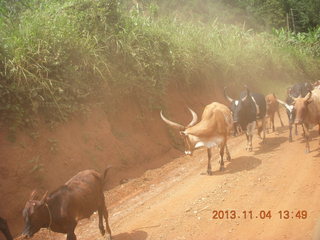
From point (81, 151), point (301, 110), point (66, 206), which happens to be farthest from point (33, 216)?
point (301, 110)

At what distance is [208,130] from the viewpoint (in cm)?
775

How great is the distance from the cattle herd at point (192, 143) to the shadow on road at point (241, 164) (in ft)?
0.57

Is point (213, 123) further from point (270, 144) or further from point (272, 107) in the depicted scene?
point (272, 107)

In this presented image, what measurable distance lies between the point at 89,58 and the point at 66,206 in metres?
4.56

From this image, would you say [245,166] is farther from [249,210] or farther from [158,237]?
[158,237]

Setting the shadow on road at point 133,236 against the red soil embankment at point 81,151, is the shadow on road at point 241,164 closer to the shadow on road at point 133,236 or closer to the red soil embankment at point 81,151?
the red soil embankment at point 81,151

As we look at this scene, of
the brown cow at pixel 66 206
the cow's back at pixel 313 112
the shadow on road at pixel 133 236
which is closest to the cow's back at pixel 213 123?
the cow's back at pixel 313 112

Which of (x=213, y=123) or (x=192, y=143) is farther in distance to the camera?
(x=213, y=123)

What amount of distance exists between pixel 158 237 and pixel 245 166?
10.6ft

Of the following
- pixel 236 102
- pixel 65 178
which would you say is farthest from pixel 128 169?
pixel 236 102

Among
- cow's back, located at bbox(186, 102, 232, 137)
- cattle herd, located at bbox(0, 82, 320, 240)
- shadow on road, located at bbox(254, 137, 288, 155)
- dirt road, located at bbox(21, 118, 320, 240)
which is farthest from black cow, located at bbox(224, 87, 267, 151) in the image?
dirt road, located at bbox(21, 118, 320, 240)

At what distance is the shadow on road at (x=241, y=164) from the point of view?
24.9ft

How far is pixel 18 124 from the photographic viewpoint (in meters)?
6.81

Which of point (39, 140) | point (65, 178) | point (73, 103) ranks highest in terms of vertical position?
point (73, 103)
